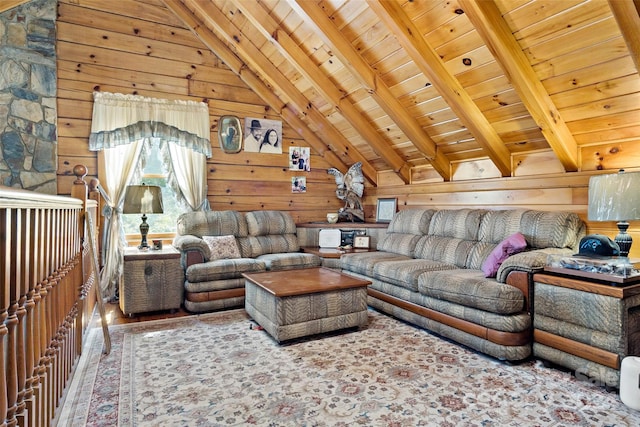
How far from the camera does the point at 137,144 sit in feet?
13.9

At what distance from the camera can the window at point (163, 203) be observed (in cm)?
444

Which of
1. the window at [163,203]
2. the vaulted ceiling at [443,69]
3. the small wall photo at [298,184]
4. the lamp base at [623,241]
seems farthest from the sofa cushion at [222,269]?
the lamp base at [623,241]

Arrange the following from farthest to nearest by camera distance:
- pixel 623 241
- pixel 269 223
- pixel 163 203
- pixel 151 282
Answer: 1. pixel 269 223
2. pixel 163 203
3. pixel 151 282
4. pixel 623 241

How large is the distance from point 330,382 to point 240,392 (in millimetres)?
520

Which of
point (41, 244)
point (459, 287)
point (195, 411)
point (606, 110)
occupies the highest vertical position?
point (606, 110)

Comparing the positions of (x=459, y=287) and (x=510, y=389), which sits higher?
(x=459, y=287)

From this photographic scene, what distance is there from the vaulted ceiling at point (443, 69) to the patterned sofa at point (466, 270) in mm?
570

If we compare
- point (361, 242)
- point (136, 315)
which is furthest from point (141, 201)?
point (361, 242)

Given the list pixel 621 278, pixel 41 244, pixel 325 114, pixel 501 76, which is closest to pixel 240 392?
pixel 41 244

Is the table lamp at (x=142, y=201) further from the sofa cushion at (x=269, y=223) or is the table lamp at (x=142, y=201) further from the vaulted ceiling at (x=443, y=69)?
the vaulted ceiling at (x=443, y=69)

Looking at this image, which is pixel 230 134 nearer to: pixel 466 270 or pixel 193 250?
pixel 193 250

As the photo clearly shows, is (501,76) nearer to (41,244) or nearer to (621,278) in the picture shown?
(621,278)

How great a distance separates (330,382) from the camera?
7.25 feet

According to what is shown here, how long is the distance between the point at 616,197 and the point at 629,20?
996 mm
